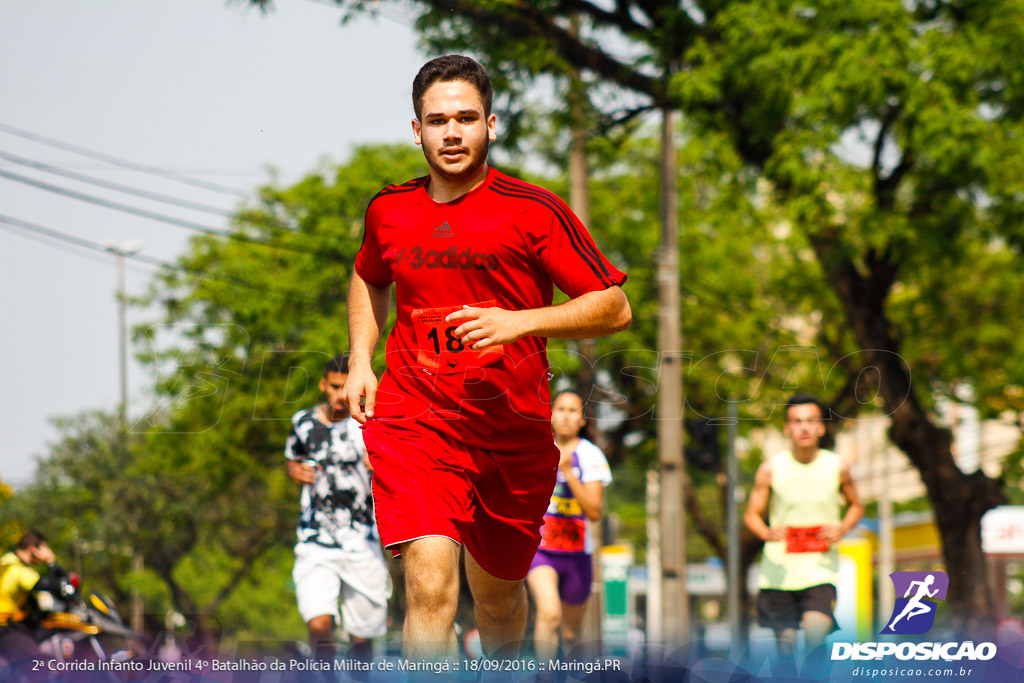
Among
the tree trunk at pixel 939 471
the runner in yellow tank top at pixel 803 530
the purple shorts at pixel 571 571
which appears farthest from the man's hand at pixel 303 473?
the tree trunk at pixel 939 471

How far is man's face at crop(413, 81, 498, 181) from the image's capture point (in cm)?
397

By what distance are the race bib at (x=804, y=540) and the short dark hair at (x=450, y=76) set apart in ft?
13.6

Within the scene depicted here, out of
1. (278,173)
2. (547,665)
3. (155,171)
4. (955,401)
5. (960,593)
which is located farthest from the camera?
(278,173)

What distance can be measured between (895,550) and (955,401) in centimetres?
2787

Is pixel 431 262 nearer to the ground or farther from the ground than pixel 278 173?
nearer to the ground

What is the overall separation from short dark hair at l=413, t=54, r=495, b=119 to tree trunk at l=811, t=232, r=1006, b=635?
1109 cm

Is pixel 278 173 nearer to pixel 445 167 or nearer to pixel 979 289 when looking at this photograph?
pixel 979 289

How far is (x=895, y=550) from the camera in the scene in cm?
4659

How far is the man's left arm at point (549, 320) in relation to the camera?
3.63 m

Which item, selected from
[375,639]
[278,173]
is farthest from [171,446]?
[375,639]

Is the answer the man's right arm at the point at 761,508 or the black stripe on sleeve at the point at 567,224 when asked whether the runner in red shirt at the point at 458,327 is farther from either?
the man's right arm at the point at 761,508

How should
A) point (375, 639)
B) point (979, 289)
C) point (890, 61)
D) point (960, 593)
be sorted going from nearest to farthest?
1. point (375, 639)
2. point (890, 61)
3. point (960, 593)
4. point (979, 289)

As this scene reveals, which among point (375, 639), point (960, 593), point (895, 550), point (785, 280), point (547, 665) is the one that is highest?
point (785, 280)

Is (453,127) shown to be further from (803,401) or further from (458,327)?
(803,401)
